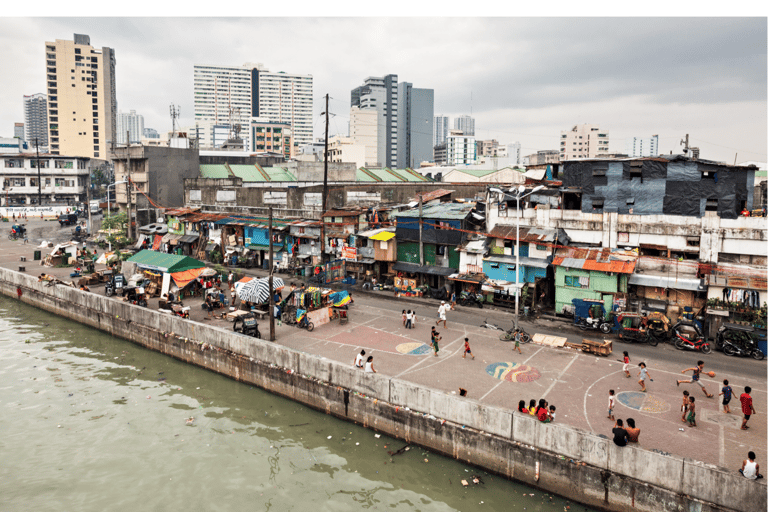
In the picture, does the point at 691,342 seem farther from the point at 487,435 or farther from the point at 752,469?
the point at 487,435

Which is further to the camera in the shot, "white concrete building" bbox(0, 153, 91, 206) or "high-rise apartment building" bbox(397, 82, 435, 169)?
"high-rise apartment building" bbox(397, 82, 435, 169)

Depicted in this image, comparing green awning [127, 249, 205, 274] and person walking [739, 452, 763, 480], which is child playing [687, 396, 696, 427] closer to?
person walking [739, 452, 763, 480]

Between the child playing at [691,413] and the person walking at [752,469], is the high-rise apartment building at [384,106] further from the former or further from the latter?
the person walking at [752,469]

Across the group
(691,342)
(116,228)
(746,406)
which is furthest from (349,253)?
(116,228)

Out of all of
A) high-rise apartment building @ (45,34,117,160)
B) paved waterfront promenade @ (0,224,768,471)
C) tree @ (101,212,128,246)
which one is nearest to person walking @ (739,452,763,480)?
paved waterfront promenade @ (0,224,768,471)

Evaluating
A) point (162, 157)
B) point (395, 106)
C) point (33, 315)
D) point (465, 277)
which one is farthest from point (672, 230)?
point (395, 106)

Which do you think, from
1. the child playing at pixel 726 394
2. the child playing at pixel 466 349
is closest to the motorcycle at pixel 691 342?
the child playing at pixel 726 394

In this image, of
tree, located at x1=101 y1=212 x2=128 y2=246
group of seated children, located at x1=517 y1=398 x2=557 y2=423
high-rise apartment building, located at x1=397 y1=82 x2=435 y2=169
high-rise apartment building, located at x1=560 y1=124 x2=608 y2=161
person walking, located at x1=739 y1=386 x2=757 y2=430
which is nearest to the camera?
group of seated children, located at x1=517 y1=398 x2=557 y2=423
